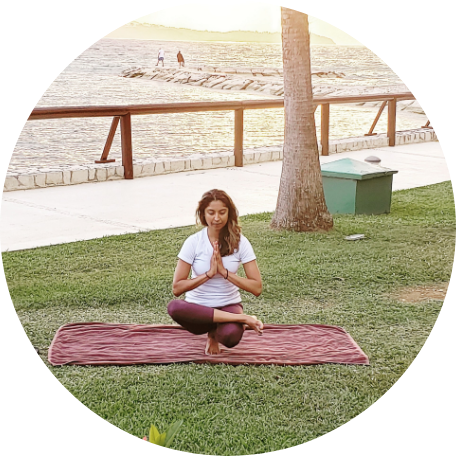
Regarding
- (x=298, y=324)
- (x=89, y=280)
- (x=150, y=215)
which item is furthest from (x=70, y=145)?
(x=298, y=324)

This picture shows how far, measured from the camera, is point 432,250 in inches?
213

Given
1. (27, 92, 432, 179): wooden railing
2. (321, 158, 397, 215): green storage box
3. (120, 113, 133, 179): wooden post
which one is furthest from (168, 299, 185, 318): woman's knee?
(120, 113, 133, 179): wooden post

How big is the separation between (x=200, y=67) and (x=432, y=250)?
47.7 metres

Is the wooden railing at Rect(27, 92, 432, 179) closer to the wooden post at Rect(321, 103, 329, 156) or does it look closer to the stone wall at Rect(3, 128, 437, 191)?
the wooden post at Rect(321, 103, 329, 156)

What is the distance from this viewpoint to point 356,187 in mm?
6480

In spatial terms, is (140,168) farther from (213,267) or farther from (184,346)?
(213,267)

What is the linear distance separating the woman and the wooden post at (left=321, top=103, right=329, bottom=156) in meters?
7.17

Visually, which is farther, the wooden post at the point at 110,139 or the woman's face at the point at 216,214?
the wooden post at the point at 110,139

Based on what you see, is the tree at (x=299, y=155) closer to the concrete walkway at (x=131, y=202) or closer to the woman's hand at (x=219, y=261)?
the concrete walkway at (x=131, y=202)

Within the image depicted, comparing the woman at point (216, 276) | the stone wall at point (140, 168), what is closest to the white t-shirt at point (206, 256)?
the woman at point (216, 276)

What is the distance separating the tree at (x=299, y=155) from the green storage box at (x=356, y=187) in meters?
0.72

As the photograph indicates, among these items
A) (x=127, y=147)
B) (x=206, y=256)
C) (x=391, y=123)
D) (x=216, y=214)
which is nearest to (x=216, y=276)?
(x=206, y=256)

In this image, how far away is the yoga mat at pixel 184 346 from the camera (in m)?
3.42

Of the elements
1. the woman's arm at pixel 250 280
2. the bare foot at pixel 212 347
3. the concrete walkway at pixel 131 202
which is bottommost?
the concrete walkway at pixel 131 202
